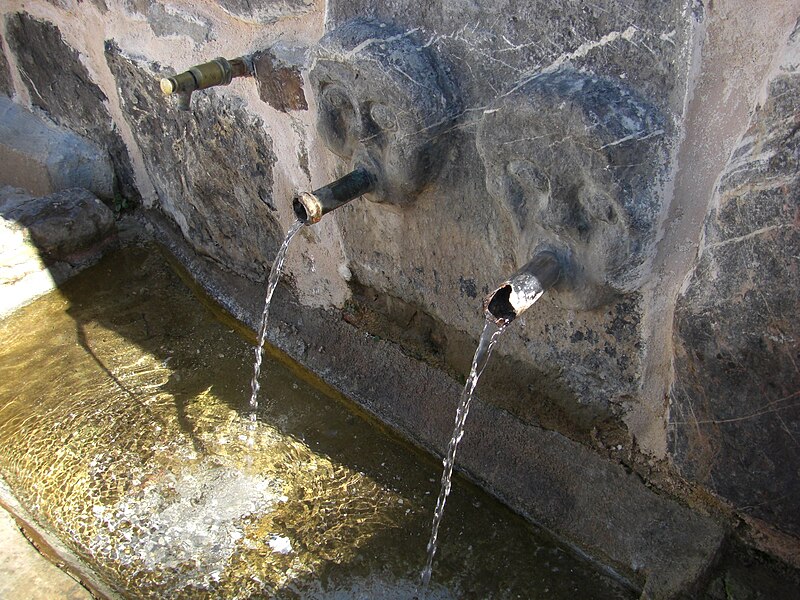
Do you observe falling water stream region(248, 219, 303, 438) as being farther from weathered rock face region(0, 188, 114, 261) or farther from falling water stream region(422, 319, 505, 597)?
weathered rock face region(0, 188, 114, 261)

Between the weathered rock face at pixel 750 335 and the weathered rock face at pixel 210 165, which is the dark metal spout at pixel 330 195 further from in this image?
the weathered rock face at pixel 750 335

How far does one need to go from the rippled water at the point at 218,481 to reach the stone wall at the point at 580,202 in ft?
0.68

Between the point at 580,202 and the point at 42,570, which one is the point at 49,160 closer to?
the point at 42,570

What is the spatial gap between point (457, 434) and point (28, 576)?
817 mm

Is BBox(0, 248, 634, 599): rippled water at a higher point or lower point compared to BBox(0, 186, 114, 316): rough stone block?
lower

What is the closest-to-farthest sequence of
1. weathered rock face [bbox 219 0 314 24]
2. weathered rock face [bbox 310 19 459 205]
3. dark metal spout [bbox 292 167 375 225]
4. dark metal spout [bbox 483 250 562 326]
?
dark metal spout [bbox 483 250 562 326], weathered rock face [bbox 310 19 459 205], dark metal spout [bbox 292 167 375 225], weathered rock face [bbox 219 0 314 24]

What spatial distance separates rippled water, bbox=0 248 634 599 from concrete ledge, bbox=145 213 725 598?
0.15ft

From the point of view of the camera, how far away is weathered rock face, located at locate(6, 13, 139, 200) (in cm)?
226

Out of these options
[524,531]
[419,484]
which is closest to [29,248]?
[419,484]

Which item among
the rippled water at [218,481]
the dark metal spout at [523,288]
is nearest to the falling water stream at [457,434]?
the rippled water at [218,481]

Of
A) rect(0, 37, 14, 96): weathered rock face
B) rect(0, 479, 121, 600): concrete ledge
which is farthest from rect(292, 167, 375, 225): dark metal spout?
rect(0, 37, 14, 96): weathered rock face

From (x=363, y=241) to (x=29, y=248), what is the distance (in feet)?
3.48

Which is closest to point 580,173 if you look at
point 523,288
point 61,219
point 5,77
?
point 523,288

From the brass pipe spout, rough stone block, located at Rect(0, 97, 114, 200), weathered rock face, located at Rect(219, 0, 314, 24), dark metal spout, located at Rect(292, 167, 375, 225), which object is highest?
weathered rock face, located at Rect(219, 0, 314, 24)
